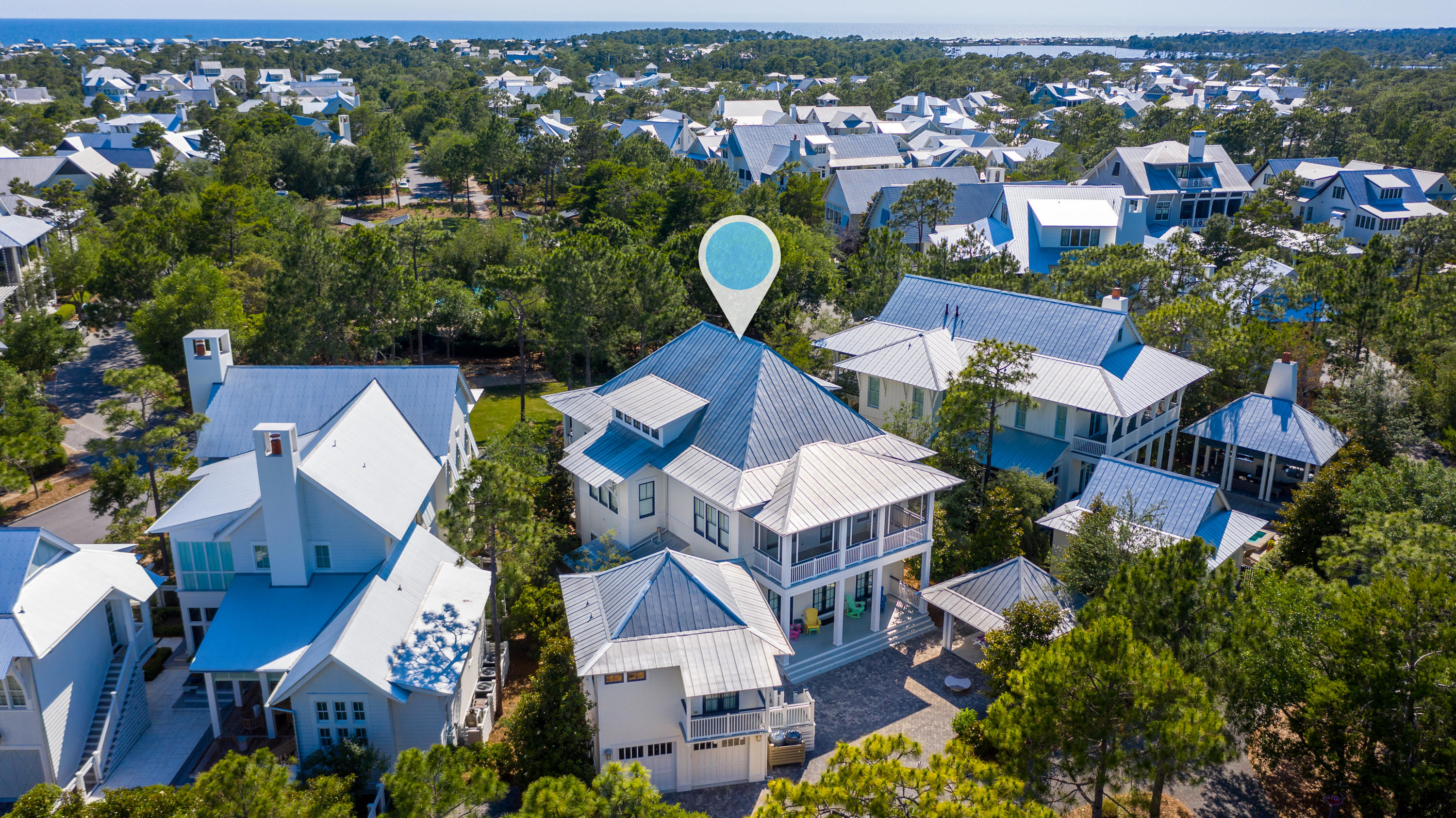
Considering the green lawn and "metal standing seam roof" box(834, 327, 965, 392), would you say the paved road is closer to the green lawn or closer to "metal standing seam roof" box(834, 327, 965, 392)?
the green lawn

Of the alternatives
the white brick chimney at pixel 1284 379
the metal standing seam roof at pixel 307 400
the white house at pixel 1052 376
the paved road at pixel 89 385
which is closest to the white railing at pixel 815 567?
the white house at pixel 1052 376

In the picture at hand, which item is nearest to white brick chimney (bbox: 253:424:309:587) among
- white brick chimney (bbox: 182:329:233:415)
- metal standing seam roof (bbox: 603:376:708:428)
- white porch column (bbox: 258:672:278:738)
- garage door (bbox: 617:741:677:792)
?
white porch column (bbox: 258:672:278:738)

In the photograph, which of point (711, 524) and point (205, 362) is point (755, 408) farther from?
point (205, 362)

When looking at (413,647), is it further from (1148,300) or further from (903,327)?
(1148,300)

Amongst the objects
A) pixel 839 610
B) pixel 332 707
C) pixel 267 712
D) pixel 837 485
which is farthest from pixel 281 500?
pixel 839 610

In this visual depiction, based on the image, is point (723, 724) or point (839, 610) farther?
point (839, 610)

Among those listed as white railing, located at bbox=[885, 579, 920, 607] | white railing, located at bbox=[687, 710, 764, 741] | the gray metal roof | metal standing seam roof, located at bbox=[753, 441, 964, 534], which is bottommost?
white railing, located at bbox=[885, 579, 920, 607]

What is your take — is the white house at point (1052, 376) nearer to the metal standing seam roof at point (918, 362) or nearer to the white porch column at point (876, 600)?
the metal standing seam roof at point (918, 362)
